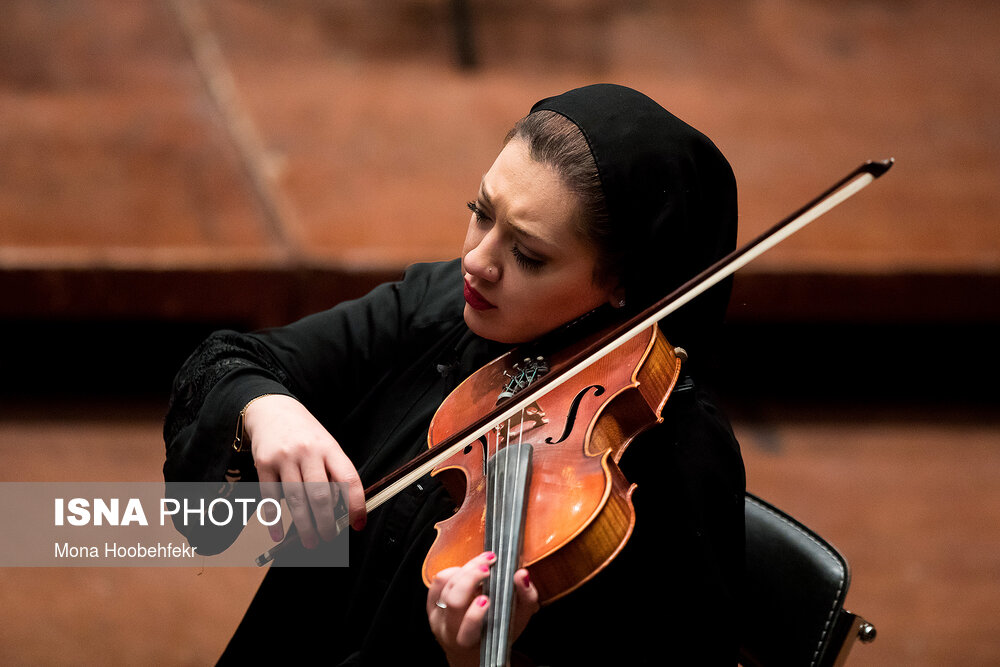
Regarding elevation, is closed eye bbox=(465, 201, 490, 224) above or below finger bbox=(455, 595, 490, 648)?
above

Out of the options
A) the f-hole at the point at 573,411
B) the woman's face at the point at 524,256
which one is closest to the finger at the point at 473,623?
the f-hole at the point at 573,411

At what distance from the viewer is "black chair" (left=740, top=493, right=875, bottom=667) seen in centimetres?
112

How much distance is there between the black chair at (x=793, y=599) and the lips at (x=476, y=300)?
481 millimetres

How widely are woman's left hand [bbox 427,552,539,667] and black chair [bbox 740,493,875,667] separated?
19.9 inches

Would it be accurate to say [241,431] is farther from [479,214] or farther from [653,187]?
[653,187]

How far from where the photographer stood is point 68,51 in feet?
9.18

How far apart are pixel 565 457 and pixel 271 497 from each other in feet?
0.88

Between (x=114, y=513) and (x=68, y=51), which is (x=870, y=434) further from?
(x=68, y=51)

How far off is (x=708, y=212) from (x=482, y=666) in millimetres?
460

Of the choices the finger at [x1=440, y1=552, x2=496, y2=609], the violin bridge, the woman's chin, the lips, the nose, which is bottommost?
the finger at [x1=440, y1=552, x2=496, y2=609]

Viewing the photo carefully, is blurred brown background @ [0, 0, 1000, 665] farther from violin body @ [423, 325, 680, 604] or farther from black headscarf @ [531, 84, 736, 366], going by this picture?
black headscarf @ [531, 84, 736, 366]

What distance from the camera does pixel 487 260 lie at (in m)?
0.90

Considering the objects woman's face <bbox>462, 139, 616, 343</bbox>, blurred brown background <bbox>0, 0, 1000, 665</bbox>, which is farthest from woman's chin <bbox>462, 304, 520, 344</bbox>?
blurred brown background <bbox>0, 0, 1000, 665</bbox>

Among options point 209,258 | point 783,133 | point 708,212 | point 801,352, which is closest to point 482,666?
point 708,212
